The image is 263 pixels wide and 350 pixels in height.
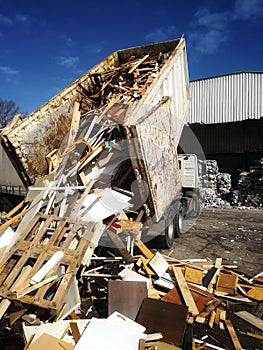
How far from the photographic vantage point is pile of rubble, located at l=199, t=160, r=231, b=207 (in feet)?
50.5

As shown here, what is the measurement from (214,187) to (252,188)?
2059 millimetres

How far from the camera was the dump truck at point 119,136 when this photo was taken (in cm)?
509

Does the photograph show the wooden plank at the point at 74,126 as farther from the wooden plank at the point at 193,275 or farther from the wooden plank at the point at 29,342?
the wooden plank at the point at 29,342

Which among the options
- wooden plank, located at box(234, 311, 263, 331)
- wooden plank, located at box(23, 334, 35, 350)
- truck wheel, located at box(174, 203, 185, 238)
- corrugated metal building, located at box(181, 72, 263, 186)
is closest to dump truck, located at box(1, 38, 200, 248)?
truck wheel, located at box(174, 203, 185, 238)

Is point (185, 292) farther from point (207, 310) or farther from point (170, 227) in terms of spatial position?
point (170, 227)

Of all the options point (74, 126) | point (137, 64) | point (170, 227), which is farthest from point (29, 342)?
point (137, 64)

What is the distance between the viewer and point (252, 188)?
15305mm

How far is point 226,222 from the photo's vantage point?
10625mm

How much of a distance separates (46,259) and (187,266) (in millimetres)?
2753

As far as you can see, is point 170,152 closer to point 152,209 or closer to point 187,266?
point 152,209

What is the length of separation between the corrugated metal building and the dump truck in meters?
11.2

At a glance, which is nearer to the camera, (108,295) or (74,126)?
(108,295)

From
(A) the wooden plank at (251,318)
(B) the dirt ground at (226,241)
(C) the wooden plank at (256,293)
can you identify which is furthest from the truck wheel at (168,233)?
(A) the wooden plank at (251,318)

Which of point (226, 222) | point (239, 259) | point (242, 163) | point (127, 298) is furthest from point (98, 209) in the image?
point (242, 163)
